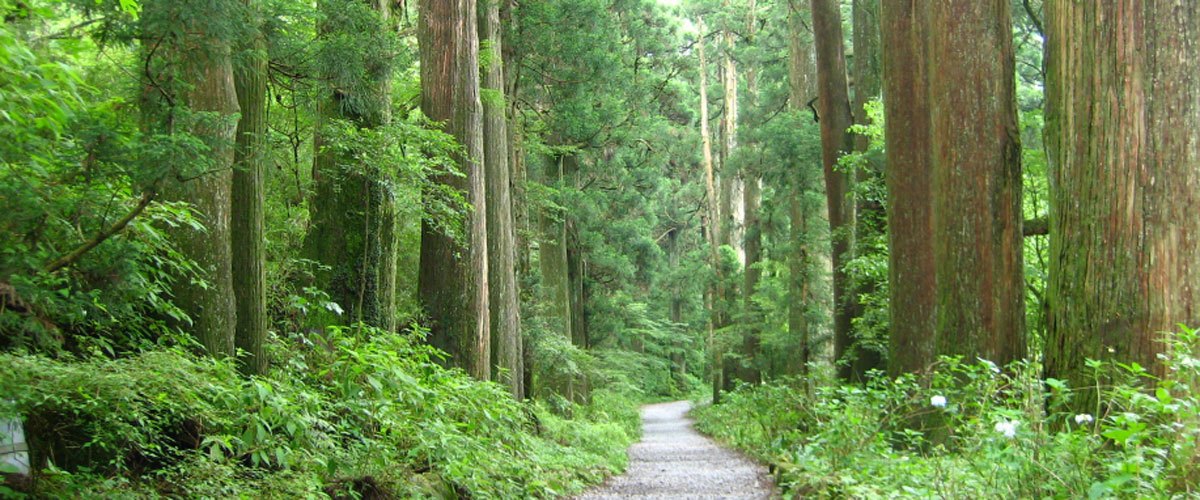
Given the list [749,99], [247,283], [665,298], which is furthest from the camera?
[665,298]

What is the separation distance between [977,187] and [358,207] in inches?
250

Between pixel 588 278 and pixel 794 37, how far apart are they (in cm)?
1188

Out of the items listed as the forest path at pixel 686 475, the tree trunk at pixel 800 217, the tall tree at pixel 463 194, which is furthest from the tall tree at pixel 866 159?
the tall tree at pixel 463 194

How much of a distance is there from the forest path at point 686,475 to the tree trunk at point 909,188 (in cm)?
220

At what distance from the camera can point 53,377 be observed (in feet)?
14.4

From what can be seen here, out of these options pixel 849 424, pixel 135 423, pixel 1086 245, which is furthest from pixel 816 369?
pixel 135 423

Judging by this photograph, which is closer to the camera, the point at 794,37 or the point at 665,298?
the point at 794,37

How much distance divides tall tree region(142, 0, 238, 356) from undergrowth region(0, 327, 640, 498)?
0.48 metres

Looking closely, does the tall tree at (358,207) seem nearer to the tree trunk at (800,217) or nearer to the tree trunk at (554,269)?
the tree trunk at (554,269)

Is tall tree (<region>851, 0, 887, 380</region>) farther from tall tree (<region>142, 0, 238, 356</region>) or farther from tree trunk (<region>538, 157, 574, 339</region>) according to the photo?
tall tree (<region>142, 0, 238, 356</region>)

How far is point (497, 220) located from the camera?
13.5 meters

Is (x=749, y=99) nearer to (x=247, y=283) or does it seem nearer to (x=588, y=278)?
(x=588, y=278)

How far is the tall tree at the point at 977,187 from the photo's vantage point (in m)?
8.01

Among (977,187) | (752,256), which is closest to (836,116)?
(977,187)
